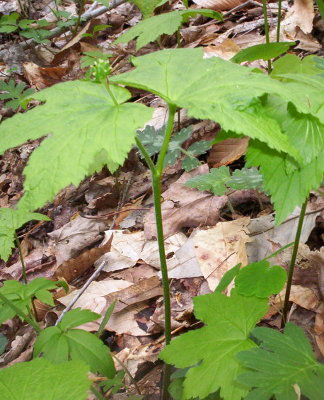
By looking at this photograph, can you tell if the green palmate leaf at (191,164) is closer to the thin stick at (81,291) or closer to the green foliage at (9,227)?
the thin stick at (81,291)

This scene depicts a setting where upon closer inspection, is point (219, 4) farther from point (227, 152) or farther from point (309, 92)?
point (309, 92)

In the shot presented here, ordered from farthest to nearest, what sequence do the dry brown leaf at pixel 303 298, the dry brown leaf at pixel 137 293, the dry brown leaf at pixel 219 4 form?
the dry brown leaf at pixel 219 4 < the dry brown leaf at pixel 137 293 < the dry brown leaf at pixel 303 298

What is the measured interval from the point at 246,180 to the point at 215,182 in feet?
0.48

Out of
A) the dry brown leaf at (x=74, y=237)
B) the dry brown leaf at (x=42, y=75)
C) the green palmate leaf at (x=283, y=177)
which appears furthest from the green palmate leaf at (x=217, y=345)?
the dry brown leaf at (x=42, y=75)

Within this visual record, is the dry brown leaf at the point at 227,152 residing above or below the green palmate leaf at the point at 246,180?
below

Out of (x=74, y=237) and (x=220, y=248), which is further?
(x=74, y=237)

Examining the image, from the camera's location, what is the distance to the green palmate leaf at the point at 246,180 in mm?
1721

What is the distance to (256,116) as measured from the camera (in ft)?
2.92

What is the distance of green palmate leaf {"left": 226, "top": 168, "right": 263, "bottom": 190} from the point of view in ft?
5.65

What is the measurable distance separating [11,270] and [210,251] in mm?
1460

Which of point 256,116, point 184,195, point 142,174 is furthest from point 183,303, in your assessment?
point 142,174

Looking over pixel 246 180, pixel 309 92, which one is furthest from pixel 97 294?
pixel 309 92

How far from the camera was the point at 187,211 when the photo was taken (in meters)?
2.26

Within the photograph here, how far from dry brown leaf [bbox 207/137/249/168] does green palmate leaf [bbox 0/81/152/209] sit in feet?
4.80
